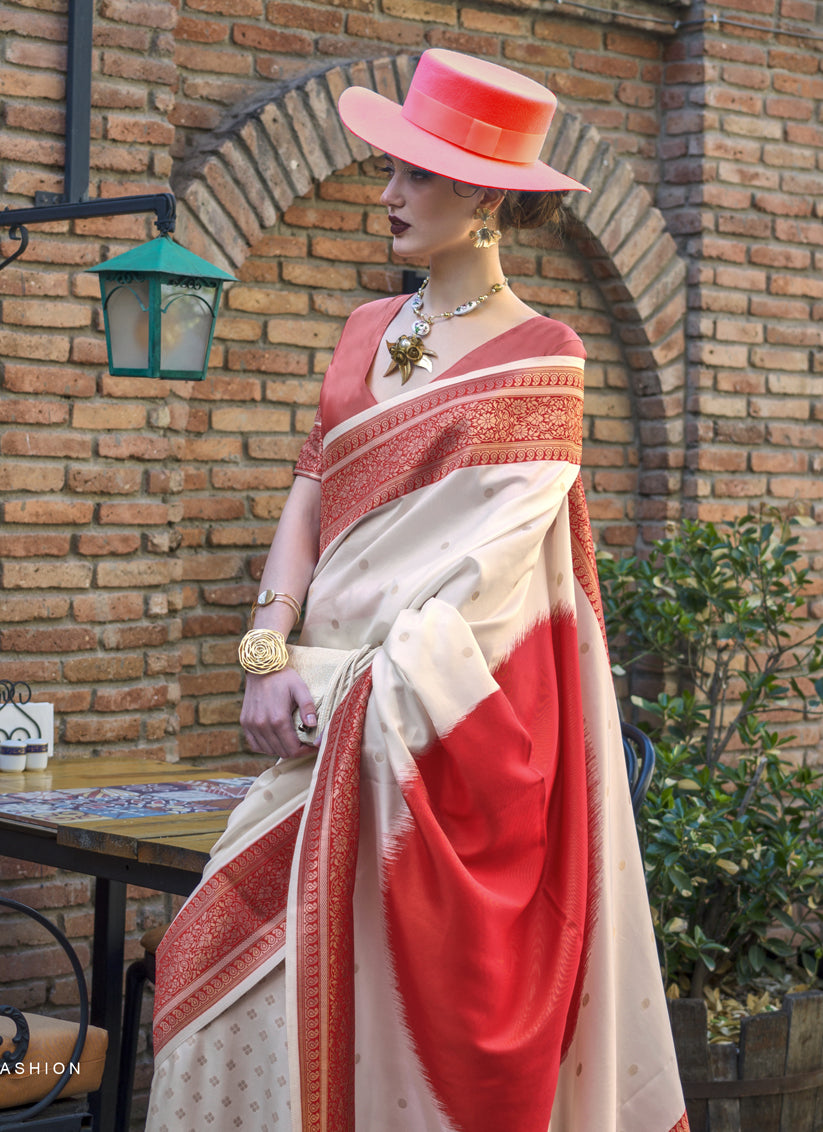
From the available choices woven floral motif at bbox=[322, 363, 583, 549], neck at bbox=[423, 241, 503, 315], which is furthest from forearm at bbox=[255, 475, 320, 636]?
neck at bbox=[423, 241, 503, 315]

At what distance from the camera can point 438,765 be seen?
200 cm

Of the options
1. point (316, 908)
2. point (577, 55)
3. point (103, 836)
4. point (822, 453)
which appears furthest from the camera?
point (822, 453)

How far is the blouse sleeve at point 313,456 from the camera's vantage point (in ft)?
7.59

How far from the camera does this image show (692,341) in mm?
4883

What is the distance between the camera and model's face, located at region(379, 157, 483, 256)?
7.07 ft

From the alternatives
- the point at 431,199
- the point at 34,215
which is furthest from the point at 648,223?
the point at 431,199

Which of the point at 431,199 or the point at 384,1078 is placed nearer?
the point at 384,1078

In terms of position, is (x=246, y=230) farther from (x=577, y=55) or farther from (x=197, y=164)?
(x=577, y=55)

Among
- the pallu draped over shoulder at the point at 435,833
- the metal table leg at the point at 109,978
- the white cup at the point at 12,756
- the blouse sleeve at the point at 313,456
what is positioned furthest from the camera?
the white cup at the point at 12,756

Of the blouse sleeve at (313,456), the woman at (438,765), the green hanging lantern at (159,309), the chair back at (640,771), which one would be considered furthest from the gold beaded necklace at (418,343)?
the chair back at (640,771)

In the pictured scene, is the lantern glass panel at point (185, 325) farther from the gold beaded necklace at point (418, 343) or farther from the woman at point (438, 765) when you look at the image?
the gold beaded necklace at point (418, 343)

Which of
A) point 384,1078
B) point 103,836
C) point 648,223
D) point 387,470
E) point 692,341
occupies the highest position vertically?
point 648,223

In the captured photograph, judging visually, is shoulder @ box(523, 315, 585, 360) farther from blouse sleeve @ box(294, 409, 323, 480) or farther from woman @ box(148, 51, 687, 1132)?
blouse sleeve @ box(294, 409, 323, 480)

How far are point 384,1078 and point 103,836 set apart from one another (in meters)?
0.80
